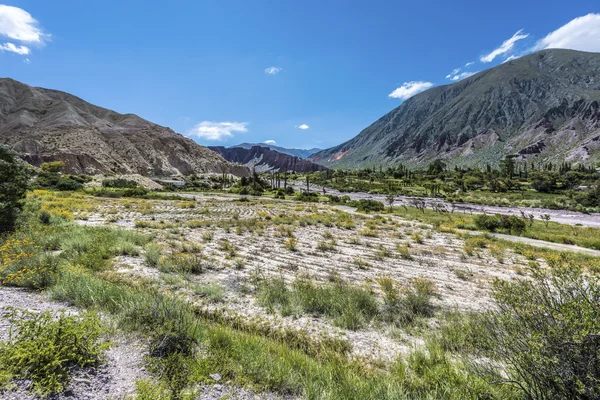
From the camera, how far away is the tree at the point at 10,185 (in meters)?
10.3

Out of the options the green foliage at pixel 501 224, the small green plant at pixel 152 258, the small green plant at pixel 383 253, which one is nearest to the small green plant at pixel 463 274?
the small green plant at pixel 383 253

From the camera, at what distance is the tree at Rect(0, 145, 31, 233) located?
33.9 ft

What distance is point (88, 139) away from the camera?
80.0 metres

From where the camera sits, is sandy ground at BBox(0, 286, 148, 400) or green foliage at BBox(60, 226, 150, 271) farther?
green foliage at BBox(60, 226, 150, 271)

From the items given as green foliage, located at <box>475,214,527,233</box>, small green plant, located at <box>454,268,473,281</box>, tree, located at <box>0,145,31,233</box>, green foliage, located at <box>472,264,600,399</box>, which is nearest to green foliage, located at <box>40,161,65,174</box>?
tree, located at <box>0,145,31,233</box>

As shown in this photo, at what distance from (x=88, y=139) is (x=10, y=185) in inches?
3521

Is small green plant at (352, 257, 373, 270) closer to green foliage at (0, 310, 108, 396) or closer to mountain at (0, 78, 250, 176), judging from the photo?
green foliage at (0, 310, 108, 396)

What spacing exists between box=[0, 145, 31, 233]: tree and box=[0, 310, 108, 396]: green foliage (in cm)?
1048

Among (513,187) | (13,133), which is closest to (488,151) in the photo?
(513,187)

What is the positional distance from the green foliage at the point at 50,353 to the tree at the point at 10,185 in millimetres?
10484

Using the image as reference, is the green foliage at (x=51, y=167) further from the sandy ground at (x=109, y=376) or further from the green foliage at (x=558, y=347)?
the green foliage at (x=558, y=347)

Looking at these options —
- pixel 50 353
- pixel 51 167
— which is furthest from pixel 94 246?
pixel 51 167

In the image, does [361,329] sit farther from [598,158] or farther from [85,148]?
[598,158]

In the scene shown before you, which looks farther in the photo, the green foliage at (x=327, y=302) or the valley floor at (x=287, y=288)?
the green foliage at (x=327, y=302)
